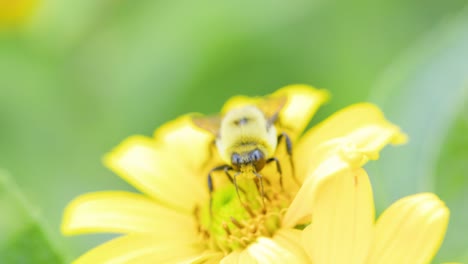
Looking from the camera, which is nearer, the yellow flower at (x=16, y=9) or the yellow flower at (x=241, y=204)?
the yellow flower at (x=241, y=204)

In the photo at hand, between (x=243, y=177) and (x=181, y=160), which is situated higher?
(x=181, y=160)

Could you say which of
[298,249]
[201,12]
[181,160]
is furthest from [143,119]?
[298,249]

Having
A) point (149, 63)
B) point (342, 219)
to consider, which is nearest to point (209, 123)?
point (342, 219)

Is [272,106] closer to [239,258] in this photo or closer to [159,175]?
[159,175]

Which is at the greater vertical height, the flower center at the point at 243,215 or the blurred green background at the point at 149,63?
the blurred green background at the point at 149,63

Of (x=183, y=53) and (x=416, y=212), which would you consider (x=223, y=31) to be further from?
(x=416, y=212)

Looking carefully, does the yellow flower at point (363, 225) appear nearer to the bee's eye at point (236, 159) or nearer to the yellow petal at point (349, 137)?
the yellow petal at point (349, 137)

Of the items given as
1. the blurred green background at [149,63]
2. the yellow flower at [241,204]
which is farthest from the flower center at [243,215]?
the blurred green background at [149,63]
